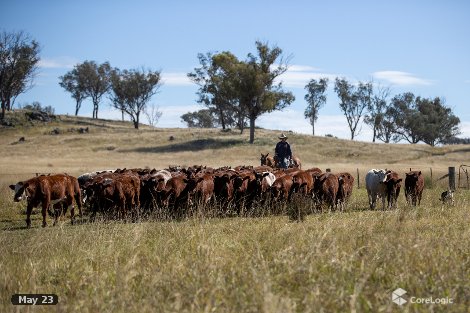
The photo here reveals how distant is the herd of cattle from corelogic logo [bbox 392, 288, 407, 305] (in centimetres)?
808

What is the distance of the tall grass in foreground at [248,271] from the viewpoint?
5.61m

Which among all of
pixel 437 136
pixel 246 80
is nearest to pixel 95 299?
pixel 246 80

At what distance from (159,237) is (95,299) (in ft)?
10.2

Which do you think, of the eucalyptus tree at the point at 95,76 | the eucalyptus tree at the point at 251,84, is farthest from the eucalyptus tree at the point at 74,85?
the eucalyptus tree at the point at 251,84

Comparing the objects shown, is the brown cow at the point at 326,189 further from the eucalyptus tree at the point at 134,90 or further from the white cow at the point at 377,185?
the eucalyptus tree at the point at 134,90

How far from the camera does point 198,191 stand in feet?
50.0

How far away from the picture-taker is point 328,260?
654 cm

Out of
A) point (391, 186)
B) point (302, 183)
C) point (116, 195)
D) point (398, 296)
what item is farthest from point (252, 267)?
point (391, 186)

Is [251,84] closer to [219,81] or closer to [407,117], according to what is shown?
[219,81]

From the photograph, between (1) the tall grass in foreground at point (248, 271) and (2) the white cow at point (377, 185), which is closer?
(1) the tall grass in foreground at point (248, 271)

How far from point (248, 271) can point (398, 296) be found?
1.77 metres

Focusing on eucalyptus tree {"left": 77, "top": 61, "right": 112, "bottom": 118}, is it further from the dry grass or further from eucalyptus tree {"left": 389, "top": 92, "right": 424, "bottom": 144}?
the dry grass

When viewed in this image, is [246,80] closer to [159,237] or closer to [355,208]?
[355,208]
